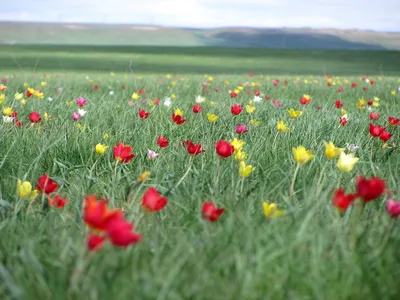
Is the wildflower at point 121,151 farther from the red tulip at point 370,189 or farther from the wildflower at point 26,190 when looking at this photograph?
the red tulip at point 370,189

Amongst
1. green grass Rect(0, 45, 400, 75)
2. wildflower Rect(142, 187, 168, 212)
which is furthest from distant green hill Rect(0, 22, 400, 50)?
wildflower Rect(142, 187, 168, 212)

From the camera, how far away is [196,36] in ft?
419

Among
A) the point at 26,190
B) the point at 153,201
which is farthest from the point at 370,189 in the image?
the point at 26,190

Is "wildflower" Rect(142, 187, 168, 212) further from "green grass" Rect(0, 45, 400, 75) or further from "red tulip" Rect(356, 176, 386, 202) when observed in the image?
"green grass" Rect(0, 45, 400, 75)

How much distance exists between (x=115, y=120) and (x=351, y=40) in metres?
129

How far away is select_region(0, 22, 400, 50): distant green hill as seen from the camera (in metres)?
112

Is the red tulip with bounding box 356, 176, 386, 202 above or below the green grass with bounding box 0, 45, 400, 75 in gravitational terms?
above

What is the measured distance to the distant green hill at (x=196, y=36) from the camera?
112500mm

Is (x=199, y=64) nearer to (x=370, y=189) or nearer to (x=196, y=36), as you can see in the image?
(x=370, y=189)

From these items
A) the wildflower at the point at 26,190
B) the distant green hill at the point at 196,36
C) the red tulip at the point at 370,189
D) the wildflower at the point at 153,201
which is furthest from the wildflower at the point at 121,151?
the distant green hill at the point at 196,36

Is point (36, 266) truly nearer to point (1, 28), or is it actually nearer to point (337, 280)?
point (337, 280)

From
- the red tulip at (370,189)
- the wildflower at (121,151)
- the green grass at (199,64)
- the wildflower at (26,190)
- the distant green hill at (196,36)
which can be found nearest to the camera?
the red tulip at (370,189)

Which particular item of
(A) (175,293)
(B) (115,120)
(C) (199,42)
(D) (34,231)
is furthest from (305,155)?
(C) (199,42)

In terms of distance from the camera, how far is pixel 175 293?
1.09 meters
